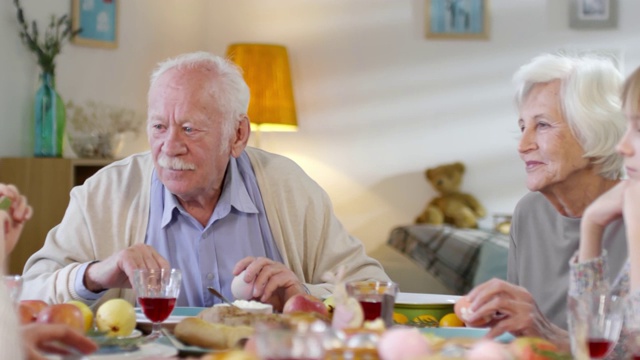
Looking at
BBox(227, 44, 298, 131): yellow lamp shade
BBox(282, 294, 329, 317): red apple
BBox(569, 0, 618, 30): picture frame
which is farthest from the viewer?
BBox(569, 0, 618, 30): picture frame

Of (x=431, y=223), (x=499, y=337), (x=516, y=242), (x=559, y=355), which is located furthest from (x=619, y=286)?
(x=431, y=223)

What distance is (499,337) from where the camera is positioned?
157cm

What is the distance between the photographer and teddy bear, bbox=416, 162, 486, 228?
523 cm

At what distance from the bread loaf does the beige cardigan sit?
77cm

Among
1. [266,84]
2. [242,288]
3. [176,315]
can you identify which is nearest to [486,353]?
[176,315]

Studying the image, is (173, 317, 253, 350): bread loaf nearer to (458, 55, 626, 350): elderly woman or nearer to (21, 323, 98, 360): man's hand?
(21, 323, 98, 360): man's hand

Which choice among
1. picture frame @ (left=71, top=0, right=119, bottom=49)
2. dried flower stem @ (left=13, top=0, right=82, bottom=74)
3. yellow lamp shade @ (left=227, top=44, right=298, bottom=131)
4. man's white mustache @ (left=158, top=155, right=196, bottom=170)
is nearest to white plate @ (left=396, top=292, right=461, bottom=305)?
man's white mustache @ (left=158, top=155, right=196, bottom=170)

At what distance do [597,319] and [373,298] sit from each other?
338 millimetres

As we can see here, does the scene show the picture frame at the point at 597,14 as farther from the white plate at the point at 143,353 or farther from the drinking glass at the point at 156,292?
the white plate at the point at 143,353

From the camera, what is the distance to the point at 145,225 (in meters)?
2.31

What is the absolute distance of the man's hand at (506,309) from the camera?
1.54 metres

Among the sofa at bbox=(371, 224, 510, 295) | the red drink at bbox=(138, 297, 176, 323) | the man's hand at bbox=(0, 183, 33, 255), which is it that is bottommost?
the sofa at bbox=(371, 224, 510, 295)

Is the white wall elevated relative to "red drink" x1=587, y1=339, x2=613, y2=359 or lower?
elevated

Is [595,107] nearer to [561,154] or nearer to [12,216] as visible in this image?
[561,154]
